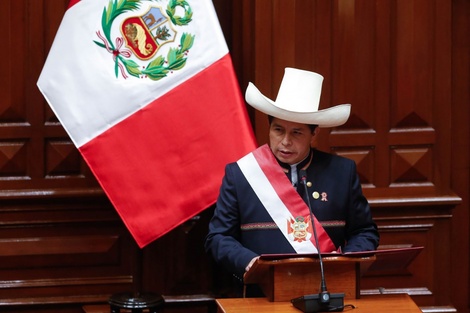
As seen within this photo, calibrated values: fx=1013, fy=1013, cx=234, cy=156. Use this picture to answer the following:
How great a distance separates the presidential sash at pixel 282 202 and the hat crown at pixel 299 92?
0.20 meters

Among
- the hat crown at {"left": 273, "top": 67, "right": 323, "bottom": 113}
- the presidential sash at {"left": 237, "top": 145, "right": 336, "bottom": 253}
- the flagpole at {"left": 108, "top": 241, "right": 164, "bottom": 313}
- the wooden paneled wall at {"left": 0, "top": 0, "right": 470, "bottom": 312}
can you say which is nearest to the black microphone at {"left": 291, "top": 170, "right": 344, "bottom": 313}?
the presidential sash at {"left": 237, "top": 145, "right": 336, "bottom": 253}

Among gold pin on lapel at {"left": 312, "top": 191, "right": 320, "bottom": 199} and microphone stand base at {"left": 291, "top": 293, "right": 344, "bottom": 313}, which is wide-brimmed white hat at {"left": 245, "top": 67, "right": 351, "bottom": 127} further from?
microphone stand base at {"left": 291, "top": 293, "right": 344, "bottom": 313}

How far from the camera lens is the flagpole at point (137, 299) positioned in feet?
14.1

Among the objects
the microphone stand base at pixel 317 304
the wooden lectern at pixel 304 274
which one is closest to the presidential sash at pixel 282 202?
the wooden lectern at pixel 304 274

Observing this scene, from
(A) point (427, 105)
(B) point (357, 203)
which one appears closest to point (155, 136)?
(B) point (357, 203)

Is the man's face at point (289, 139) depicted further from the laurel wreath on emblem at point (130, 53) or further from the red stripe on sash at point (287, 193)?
the laurel wreath on emblem at point (130, 53)

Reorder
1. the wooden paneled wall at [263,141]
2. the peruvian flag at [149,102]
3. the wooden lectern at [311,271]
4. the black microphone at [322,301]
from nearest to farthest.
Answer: the black microphone at [322,301], the wooden lectern at [311,271], the peruvian flag at [149,102], the wooden paneled wall at [263,141]

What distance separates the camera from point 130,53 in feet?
13.6

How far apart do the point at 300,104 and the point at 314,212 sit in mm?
399

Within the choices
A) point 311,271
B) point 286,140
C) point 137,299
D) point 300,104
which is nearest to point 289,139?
point 286,140

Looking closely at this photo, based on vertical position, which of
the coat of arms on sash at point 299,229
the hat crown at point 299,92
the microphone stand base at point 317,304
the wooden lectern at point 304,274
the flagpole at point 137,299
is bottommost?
the flagpole at point 137,299

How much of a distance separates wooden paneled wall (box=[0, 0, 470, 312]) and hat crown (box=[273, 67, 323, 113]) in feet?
2.59

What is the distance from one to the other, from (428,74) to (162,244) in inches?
57.5

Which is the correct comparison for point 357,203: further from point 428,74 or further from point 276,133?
point 428,74
